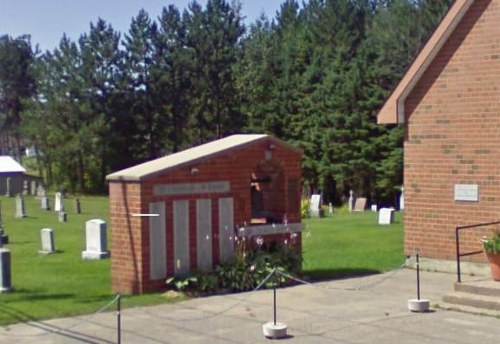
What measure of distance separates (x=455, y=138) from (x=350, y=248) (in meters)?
6.03

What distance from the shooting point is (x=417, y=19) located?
64.1 meters

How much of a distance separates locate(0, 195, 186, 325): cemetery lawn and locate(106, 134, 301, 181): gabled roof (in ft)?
6.90

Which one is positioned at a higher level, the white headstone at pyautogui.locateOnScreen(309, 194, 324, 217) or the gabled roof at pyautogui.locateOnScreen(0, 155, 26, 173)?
the gabled roof at pyautogui.locateOnScreen(0, 155, 26, 173)

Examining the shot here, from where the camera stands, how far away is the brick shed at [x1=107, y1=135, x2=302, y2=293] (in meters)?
16.2

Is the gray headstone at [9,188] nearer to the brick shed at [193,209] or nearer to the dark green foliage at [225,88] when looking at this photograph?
the dark green foliage at [225,88]

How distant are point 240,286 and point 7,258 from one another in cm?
420

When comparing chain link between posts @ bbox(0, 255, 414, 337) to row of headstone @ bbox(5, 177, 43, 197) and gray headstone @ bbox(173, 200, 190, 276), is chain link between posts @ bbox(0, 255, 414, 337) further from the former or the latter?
row of headstone @ bbox(5, 177, 43, 197)

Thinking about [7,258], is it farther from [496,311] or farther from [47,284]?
[496,311]

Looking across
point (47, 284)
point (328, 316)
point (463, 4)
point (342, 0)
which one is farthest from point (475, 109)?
point (342, 0)

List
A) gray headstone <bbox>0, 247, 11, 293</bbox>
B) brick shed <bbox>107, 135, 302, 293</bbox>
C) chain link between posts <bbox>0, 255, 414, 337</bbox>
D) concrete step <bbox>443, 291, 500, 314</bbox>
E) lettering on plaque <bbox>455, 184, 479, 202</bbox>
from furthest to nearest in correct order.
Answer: lettering on plaque <bbox>455, 184, 479, 202</bbox> < gray headstone <bbox>0, 247, 11, 293</bbox> < brick shed <bbox>107, 135, 302, 293</bbox> < concrete step <bbox>443, 291, 500, 314</bbox> < chain link between posts <bbox>0, 255, 414, 337</bbox>

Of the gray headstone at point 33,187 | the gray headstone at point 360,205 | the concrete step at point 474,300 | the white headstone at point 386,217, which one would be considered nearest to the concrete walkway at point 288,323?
the concrete step at point 474,300

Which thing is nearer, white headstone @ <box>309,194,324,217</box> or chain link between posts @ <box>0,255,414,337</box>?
chain link between posts @ <box>0,255,414,337</box>

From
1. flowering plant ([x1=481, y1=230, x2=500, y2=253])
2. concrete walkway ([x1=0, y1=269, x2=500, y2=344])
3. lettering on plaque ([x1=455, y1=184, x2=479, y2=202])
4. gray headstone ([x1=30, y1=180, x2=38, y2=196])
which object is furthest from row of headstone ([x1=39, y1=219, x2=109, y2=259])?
gray headstone ([x1=30, y1=180, x2=38, y2=196])

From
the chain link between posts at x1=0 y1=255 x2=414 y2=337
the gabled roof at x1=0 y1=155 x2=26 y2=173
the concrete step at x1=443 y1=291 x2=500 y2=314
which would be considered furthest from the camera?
the gabled roof at x1=0 y1=155 x2=26 y2=173
